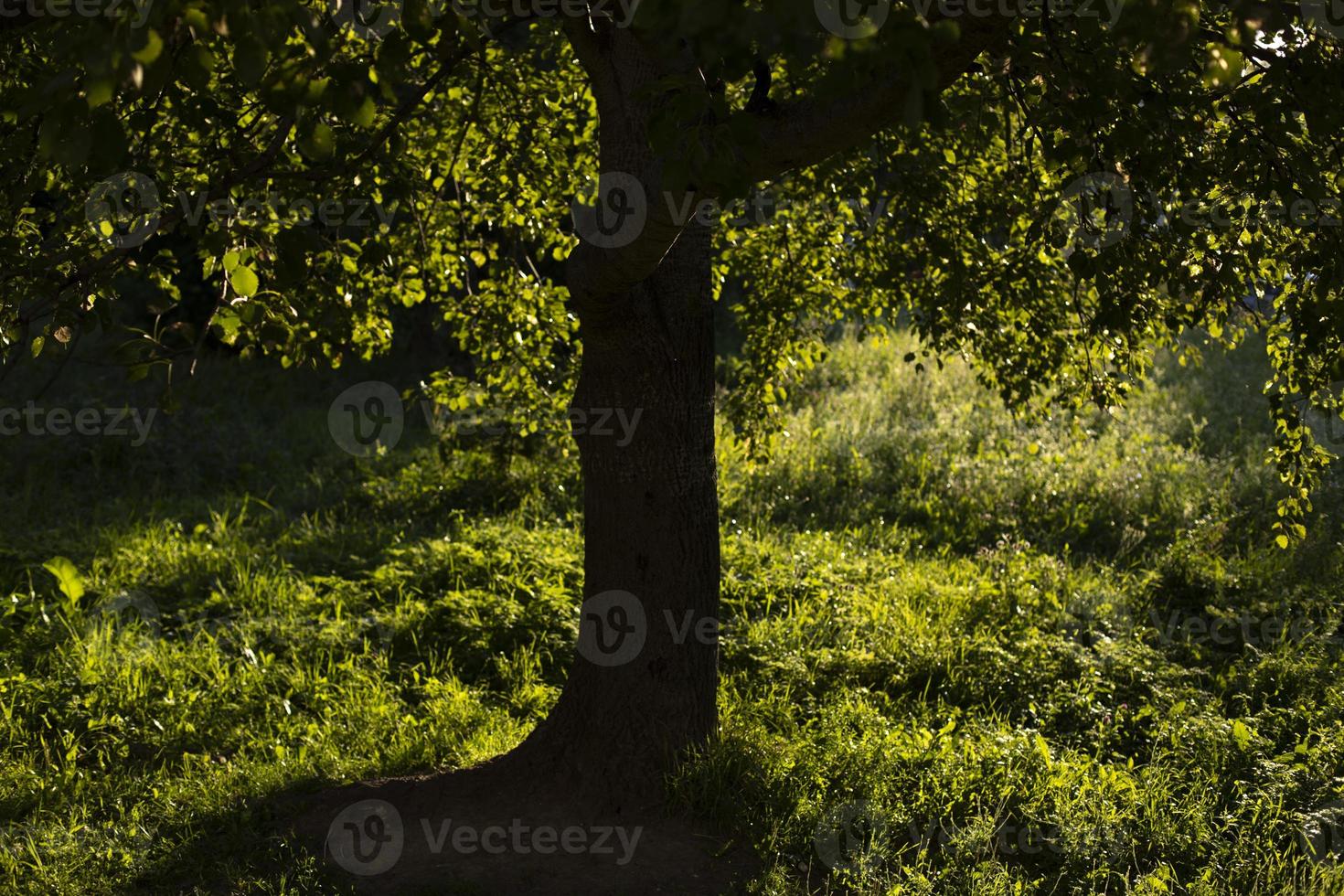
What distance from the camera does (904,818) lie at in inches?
224

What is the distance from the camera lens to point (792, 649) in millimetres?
7859

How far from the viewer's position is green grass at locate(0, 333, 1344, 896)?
571 centimetres

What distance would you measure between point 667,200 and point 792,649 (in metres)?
4.18

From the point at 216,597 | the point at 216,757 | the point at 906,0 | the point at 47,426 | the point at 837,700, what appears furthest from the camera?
the point at 47,426

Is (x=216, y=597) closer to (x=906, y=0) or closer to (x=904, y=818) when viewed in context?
(x=904, y=818)

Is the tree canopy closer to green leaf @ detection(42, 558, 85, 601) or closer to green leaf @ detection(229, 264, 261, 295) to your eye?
green leaf @ detection(229, 264, 261, 295)

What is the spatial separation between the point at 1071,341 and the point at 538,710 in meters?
3.88

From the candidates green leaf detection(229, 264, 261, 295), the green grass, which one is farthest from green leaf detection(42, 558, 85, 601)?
green leaf detection(229, 264, 261, 295)

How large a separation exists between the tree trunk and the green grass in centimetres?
36

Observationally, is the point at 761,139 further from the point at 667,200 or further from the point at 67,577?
the point at 67,577

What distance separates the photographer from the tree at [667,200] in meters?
3.05

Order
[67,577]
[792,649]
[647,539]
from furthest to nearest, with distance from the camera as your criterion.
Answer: [67,577]
[792,649]
[647,539]

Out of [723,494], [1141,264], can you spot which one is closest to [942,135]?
[1141,264]

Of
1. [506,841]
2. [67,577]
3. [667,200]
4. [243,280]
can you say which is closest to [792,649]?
[506,841]
